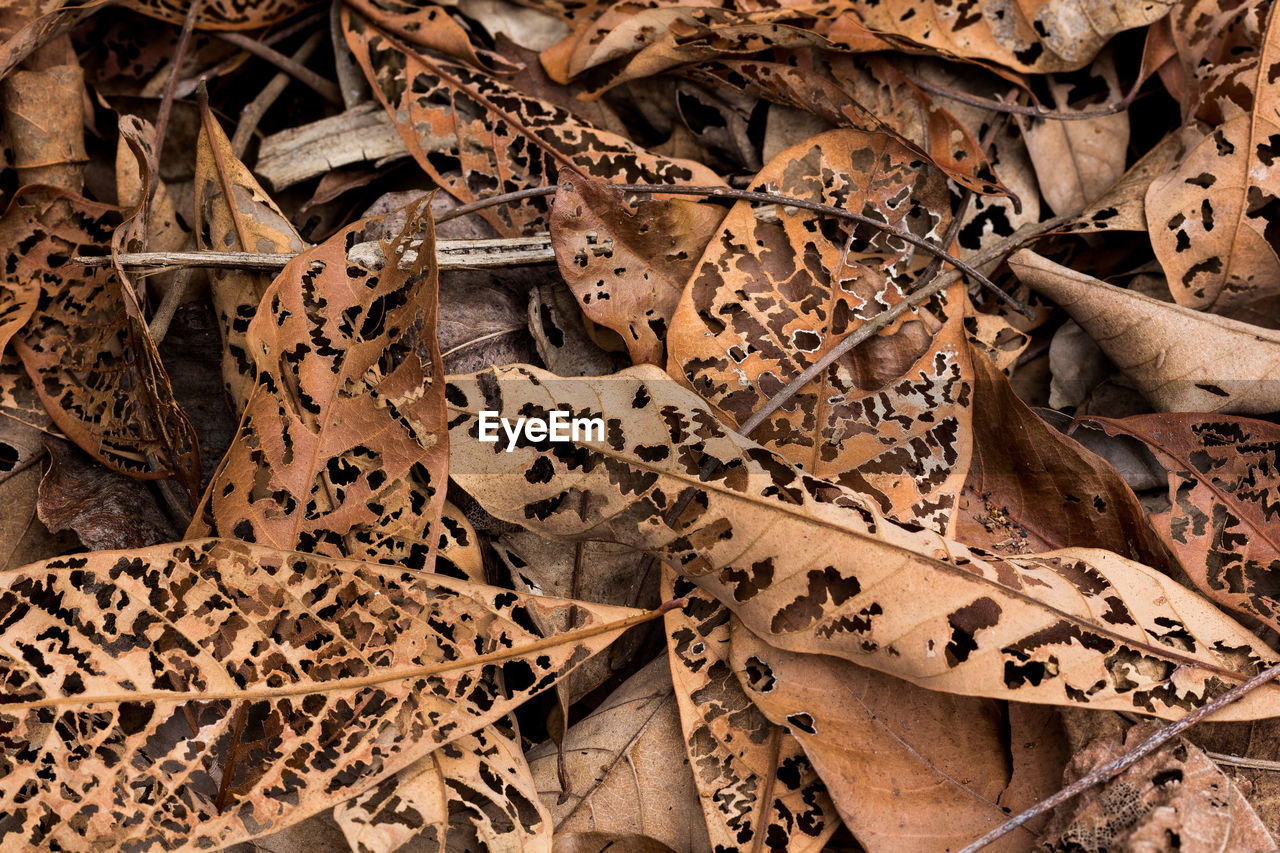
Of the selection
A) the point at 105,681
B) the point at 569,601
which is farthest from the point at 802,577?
the point at 105,681

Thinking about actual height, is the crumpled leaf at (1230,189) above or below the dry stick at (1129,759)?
above

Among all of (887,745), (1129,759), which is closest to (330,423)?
(887,745)

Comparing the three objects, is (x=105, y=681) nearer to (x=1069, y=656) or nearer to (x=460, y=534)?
(x=460, y=534)

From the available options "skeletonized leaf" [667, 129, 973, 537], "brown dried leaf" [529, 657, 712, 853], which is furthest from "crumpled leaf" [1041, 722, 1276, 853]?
"brown dried leaf" [529, 657, 712, 853]

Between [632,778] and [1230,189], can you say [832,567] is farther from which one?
[1230,189]

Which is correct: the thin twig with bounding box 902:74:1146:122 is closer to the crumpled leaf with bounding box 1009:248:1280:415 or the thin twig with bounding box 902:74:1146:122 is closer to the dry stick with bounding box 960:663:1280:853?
the crumpled leaf with bounding box 1009:248:1280:415

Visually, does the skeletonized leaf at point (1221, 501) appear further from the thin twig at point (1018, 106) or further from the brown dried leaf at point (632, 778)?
the brown dried leaf at point (632, 778)

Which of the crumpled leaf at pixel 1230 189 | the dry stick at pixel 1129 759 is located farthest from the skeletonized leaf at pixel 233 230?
the crumpled leaf at pixel 1230 189
